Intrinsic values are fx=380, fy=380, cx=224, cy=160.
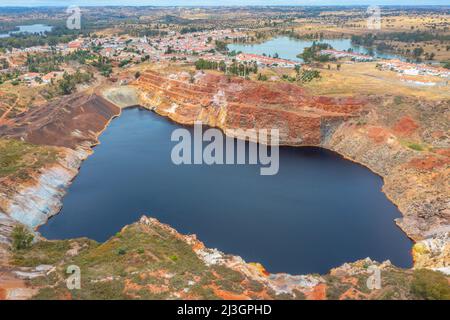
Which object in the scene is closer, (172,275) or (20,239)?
(172,275)

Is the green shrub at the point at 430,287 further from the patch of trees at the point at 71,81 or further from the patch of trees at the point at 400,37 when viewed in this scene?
the patch of trees at the point at 400,37

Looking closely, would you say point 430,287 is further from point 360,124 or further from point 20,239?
point 360,124

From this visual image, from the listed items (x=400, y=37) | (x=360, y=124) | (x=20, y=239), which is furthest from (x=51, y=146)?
(x=400, y=37)

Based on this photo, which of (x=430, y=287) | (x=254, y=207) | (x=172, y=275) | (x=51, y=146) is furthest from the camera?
(x=51, y=146)

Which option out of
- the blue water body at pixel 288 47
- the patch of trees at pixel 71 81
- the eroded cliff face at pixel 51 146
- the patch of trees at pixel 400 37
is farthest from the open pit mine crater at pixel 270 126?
the patch of trees at pixel 400 37

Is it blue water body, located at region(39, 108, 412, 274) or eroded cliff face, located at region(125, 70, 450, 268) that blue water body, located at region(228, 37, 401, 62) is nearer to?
eroded cliff face, located at region(125, 70, 450, 268)
